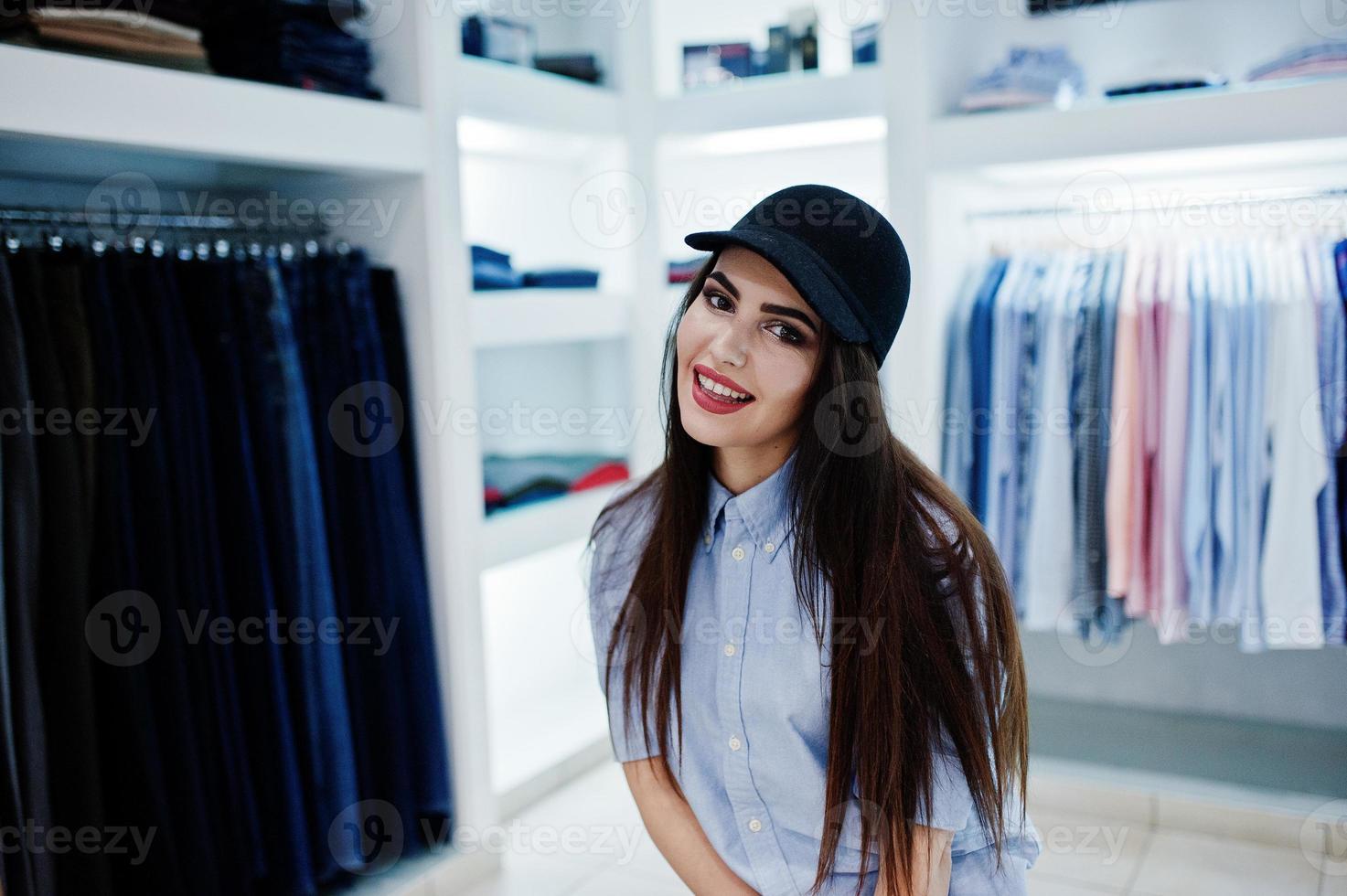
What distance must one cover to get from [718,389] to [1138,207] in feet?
6.57

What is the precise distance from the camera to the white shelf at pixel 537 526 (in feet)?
9.51

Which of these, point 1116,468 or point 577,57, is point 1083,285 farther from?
point 577,57

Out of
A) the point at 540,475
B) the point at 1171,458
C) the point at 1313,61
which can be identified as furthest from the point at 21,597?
the point at 1313,61

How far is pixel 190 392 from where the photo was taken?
83.9 inches

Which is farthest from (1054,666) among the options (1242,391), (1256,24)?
(1256,24)

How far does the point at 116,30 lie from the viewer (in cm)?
202

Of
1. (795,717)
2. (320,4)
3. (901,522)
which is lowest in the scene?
(795,717)

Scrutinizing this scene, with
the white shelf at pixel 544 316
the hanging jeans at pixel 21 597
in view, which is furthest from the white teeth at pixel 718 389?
the white shelf at pixel 544 316

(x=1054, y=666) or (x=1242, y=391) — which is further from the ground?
(x=1242, y=391)

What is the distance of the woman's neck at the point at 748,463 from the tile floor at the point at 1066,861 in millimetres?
1449

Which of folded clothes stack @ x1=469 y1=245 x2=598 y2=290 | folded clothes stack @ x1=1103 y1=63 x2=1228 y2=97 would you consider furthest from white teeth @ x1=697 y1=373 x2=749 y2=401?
folded clothes stack @ x1=1103 y1=63 x2=1228 y2=97

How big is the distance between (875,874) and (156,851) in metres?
1.30

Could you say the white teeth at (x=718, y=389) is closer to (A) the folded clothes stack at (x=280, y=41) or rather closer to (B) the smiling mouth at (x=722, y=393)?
(B) the smiling mouth at (x=722, y=393)

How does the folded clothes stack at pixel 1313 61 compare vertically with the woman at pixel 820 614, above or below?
above
